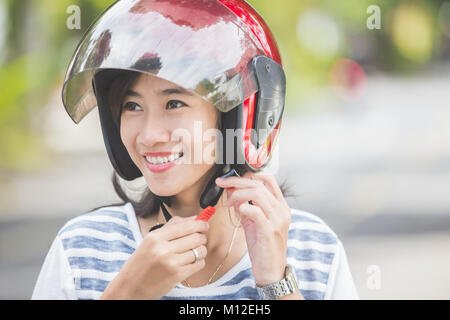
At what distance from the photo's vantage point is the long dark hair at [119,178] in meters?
1.43

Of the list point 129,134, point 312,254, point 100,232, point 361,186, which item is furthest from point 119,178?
point 361,186

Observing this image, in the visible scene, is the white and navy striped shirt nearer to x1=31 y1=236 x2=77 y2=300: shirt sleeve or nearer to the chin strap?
x1=31 y1=236 x2=77 y2=300: shirt sleeve

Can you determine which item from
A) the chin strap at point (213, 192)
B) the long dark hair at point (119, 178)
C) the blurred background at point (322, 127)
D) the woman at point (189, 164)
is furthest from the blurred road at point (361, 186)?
the chin strap at point (213, 192)

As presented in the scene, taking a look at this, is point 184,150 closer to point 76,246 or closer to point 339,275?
point 76,246

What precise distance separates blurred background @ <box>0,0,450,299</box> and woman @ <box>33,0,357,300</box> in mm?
438

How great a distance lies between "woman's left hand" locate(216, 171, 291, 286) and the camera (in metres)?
1.36

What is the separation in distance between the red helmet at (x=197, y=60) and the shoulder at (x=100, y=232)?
156 mm

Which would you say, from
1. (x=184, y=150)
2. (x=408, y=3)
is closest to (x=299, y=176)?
(x=408, y=3)

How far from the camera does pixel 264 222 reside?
1359 millimetres

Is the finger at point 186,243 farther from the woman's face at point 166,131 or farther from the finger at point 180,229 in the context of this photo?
the woman's face at point 166,131
